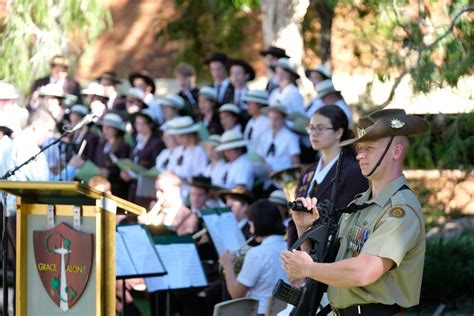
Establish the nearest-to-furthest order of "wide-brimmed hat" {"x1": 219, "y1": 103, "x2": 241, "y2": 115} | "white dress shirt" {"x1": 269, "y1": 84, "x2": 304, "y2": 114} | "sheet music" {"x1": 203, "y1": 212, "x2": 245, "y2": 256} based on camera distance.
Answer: "sheet music" {"x1": 203, "y1": 212, "x2": 245, "y2": 256} → "white dress shirt" {"x1": 269, "y1": 84, "x2": 304, "y2": 114} → "wide-brimmed hat" {"x1": 219, "y1": 103, "x2": 241, "y2": 115}

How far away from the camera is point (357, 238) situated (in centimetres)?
579

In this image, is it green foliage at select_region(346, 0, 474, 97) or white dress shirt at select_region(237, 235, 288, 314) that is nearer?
white dress shirt at select_region(237, 235, 288, 314)

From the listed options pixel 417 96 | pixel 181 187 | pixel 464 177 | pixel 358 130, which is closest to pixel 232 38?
pixel 181 187

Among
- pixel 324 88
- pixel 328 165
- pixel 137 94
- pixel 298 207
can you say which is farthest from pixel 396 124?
pixel 137 94

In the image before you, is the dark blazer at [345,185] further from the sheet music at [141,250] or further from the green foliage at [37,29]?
the green foliage at [37,29]

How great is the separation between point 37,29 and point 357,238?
667 centimetres

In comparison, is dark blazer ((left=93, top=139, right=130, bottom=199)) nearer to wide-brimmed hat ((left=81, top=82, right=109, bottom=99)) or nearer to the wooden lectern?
wide-brimmed hat ((left=81, top=82, right=109, bottom=99))

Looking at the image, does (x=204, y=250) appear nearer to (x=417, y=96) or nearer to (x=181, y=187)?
(x=181, y=187)

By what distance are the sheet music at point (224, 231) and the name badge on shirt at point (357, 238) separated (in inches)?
168

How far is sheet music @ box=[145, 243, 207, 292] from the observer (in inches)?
384

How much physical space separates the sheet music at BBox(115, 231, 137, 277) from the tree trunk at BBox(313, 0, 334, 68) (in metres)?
8.29

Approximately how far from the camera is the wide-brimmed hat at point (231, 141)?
12133 mm

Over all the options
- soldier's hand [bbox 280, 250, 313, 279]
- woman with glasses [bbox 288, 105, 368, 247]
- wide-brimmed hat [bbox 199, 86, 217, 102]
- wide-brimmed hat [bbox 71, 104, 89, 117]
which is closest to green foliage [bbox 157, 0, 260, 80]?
wide-brimmed hat [bbox 71, 104, 89, 117]

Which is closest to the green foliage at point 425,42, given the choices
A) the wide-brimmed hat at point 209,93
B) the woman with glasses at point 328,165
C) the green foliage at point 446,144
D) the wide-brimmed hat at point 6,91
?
the green foliage at point 446,144
